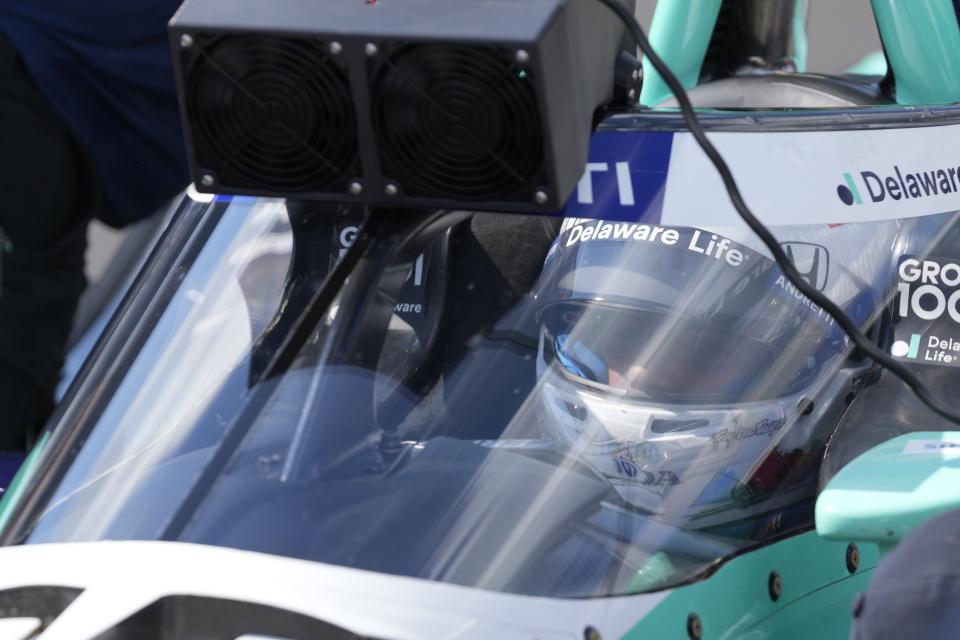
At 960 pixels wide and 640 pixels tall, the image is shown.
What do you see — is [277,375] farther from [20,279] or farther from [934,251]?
[20,279]

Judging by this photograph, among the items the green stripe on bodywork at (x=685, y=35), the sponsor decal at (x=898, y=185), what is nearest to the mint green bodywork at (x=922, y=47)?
the green stripe on bodywork at (x=685, y=35)

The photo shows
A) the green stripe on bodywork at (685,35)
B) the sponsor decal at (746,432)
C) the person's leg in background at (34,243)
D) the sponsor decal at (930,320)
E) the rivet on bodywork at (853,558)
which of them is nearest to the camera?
the sponsor decal at (746,432)

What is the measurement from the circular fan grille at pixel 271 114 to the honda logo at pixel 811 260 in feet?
1.52

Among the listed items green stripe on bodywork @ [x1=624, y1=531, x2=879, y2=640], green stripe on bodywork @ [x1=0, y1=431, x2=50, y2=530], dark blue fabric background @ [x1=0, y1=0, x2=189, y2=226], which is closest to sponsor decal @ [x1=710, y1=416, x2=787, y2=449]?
green stripe on bodywork @ [x1=624, y1=531, x2=879, y2=640]

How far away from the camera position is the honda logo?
1474 mm

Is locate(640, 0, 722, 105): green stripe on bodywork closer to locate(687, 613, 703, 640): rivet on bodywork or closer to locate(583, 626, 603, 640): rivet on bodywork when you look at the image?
locate(687, 613, 703, 640): rivet on bodywork

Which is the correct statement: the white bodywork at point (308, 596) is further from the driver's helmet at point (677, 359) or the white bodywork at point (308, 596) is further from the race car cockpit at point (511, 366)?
the driver's helmet at point (677, 359)

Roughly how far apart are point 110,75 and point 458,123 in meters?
1.62

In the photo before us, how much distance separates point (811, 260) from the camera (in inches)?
59.7

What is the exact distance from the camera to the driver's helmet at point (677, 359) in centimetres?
139

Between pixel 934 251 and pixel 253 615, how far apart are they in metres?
0.93

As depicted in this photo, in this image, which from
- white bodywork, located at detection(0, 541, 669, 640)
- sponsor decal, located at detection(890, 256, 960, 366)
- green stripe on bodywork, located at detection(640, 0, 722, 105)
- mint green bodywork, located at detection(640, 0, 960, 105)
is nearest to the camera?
white bodywork, located at detection(0, 541, 669, 640)

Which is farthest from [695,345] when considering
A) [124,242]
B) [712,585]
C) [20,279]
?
[124,242]

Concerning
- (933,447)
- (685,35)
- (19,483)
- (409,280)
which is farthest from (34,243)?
(933,447)
